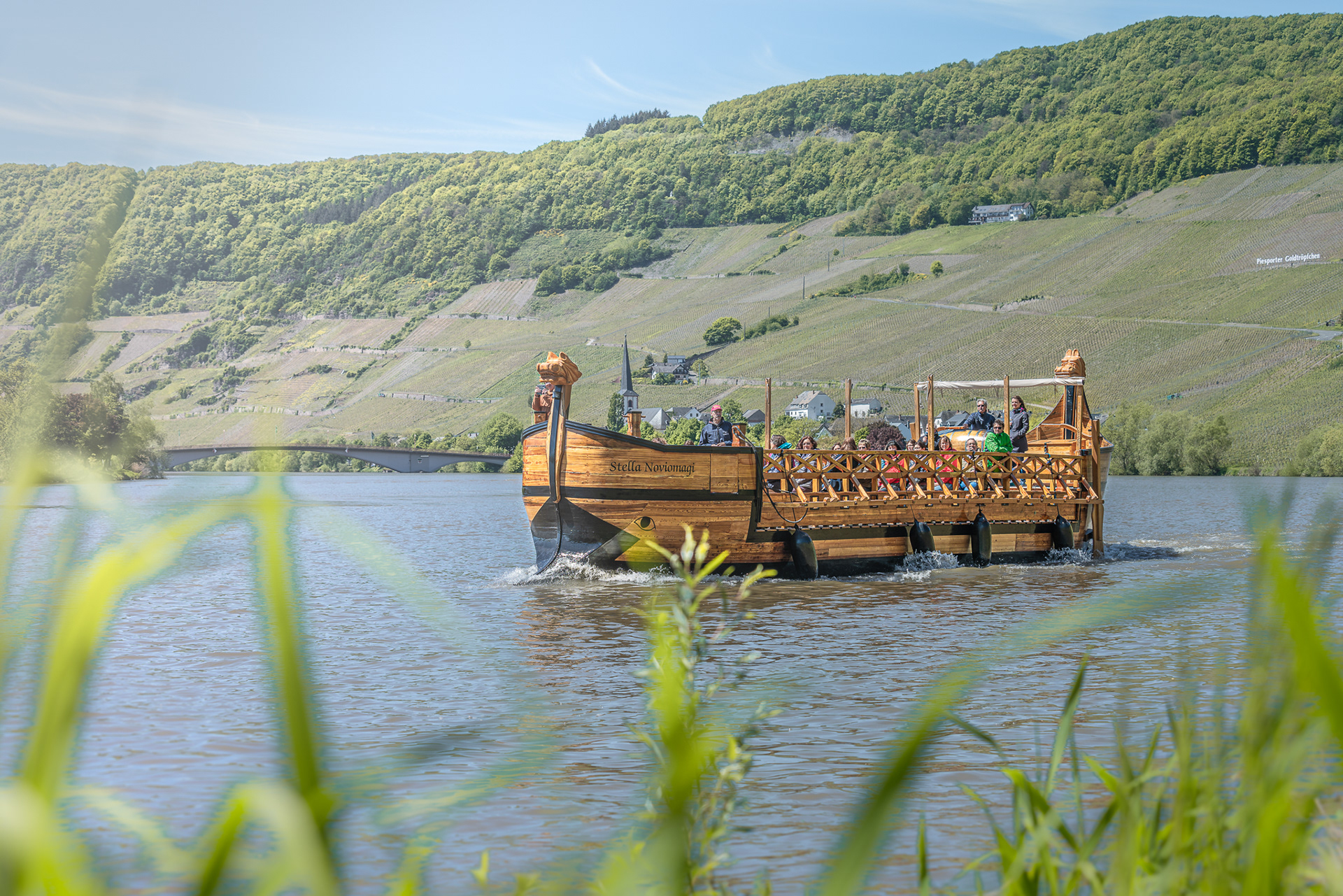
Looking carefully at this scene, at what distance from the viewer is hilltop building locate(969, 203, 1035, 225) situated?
177750 millimetres

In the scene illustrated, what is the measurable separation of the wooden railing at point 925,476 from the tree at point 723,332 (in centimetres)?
12444

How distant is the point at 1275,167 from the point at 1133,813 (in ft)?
572

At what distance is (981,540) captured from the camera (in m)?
22.7

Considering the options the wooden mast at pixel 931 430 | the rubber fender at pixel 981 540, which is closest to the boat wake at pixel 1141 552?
the rubber fender at pixel 981 540

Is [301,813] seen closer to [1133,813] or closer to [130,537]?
[130,537]

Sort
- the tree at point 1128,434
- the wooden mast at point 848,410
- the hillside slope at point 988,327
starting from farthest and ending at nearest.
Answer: the hillside slope at point 988,327 < the tree at point 1128,434 < the wooden mast at point 848,410

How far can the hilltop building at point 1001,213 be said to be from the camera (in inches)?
6998

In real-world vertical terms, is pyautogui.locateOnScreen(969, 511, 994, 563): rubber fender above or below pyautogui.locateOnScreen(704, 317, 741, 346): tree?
below

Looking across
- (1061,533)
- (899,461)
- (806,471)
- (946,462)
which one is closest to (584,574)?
(806,471)

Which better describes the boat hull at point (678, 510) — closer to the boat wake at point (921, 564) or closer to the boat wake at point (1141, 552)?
the boat wake at point (921, 564)

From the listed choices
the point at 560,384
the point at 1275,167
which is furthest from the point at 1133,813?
the point at 1275,167

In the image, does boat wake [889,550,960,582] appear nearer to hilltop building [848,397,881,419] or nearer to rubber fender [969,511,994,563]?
rubber fender [969,511,994,563]

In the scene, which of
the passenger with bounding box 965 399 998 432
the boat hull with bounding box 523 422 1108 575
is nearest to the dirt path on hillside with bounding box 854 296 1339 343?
the passenger with bounding box 965 399 998 432

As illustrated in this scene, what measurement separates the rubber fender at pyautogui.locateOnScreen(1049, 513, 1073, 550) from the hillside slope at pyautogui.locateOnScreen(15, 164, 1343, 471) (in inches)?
2378
